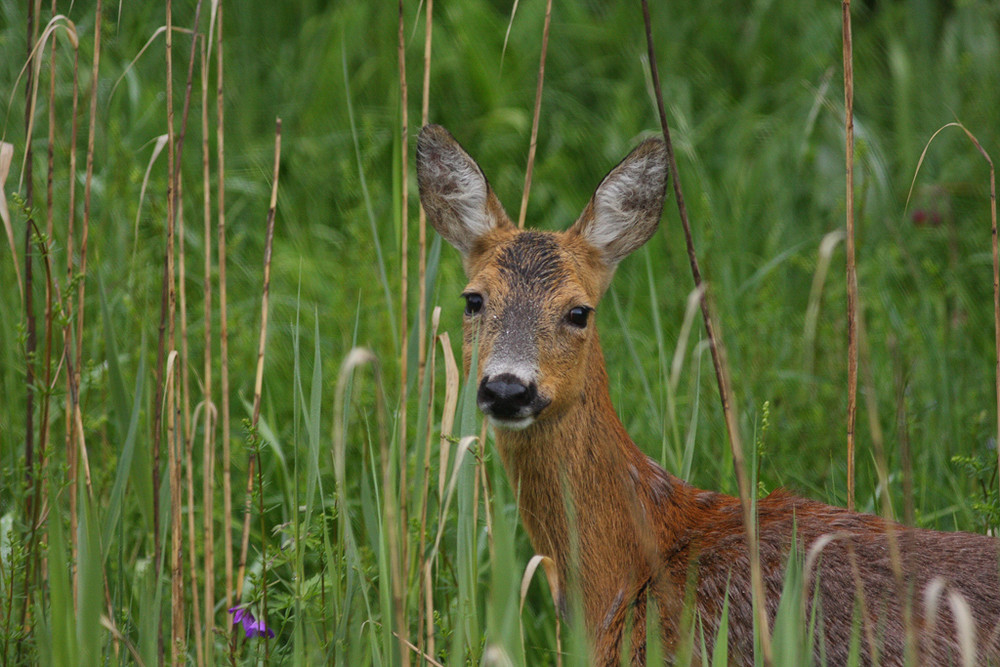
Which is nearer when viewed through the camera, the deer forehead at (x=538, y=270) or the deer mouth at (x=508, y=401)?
the deer mouth at (x=508, y=401)

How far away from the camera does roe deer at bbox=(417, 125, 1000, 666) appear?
2834mm

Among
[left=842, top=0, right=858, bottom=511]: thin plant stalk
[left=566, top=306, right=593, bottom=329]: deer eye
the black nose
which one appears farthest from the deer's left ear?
the black nose

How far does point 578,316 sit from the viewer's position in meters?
3.34

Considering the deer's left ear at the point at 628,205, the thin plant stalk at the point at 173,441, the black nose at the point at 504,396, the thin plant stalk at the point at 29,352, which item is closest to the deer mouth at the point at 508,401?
the black nose at the point at 504,396

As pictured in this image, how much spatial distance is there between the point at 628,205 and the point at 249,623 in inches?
66.6

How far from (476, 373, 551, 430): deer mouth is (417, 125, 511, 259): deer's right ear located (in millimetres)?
874

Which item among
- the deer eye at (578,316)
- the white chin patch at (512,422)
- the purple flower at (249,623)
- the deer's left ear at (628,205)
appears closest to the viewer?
the purple flower at (249,623)

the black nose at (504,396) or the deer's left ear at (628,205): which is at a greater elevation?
the deer's left ear at (628,205)

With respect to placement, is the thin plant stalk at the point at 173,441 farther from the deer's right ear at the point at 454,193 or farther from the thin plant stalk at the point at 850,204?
the thin plant stalk at the point at 850,204

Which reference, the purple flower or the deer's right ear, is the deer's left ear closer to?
the deer's right ear

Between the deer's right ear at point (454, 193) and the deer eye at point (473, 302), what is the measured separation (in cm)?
36

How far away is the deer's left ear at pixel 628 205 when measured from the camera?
3.64 meters

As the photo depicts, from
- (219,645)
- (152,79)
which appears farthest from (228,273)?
(219,645)

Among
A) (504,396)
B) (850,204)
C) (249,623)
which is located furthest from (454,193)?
(249,623)
